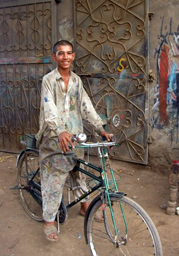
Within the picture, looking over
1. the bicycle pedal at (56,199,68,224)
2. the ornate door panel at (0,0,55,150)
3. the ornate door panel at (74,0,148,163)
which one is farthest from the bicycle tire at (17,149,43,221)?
the ornate door panel at (0,0,55,150)

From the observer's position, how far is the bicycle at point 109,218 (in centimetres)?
257

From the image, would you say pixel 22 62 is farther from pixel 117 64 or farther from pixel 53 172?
pixel 53 172

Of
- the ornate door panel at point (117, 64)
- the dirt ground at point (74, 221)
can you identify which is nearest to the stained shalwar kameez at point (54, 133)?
the dirt ground at point (74, 221)

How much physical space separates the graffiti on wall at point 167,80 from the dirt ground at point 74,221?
81 centimetres

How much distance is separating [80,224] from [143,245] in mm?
836

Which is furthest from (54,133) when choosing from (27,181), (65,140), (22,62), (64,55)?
(22,62)

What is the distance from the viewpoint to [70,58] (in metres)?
3.06

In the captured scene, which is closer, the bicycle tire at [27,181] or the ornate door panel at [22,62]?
the bicycle tire at [27,181]

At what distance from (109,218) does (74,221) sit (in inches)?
28.7

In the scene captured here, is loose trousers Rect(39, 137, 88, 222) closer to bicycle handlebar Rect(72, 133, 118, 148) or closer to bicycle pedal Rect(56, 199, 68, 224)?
bicycle pedal Rect(56, 199, 68, 224)

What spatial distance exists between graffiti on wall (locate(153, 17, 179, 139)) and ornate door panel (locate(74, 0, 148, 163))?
0.21 meters

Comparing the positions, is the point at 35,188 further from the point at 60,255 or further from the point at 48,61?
the point at 48,61

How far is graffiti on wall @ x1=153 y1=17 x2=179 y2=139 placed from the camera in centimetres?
444

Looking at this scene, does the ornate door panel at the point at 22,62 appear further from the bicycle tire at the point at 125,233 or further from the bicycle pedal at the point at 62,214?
the bicycle tire at the point at 125,233
